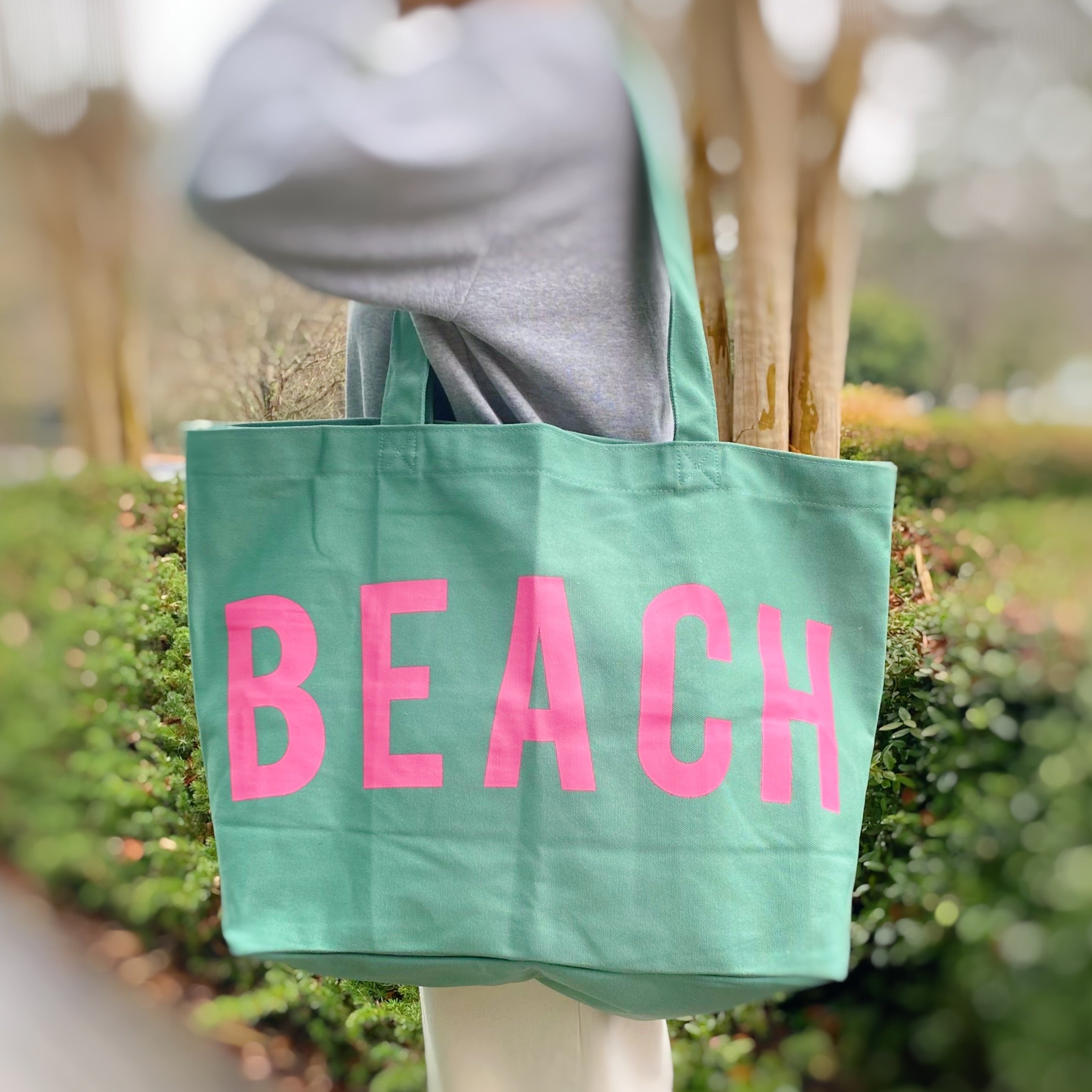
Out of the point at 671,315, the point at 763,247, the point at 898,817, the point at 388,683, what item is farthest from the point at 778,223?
the point at 898,817

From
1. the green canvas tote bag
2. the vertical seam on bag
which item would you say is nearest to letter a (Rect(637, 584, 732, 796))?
the green canvas tote bag

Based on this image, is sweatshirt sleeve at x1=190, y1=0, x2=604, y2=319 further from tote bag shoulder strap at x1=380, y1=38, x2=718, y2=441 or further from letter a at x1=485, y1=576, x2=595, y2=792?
letter a at x1=485, y1=576, x2=595, y2=792

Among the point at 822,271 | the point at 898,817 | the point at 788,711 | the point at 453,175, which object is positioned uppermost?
the point at 453,175

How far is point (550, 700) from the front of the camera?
88cm

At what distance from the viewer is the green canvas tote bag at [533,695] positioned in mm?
880

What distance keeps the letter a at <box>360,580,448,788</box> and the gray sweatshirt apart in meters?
0.20

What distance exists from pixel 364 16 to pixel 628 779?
654 millimetres

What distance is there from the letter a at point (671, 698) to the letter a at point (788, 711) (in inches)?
1.7

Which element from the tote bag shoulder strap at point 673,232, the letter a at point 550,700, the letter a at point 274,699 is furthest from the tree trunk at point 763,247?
the letter a at point 274,699

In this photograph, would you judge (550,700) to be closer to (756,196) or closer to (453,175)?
(453,175)

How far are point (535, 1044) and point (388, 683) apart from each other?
403 millimetres

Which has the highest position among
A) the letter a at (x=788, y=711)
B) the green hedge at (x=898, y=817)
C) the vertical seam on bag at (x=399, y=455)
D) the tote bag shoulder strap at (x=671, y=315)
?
the tote bag shoulder strap at (x=671, y=315)

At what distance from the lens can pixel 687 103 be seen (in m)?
1.02

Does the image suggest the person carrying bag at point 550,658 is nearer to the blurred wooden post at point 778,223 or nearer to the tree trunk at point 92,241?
the blurred wooden post at point 778,223
